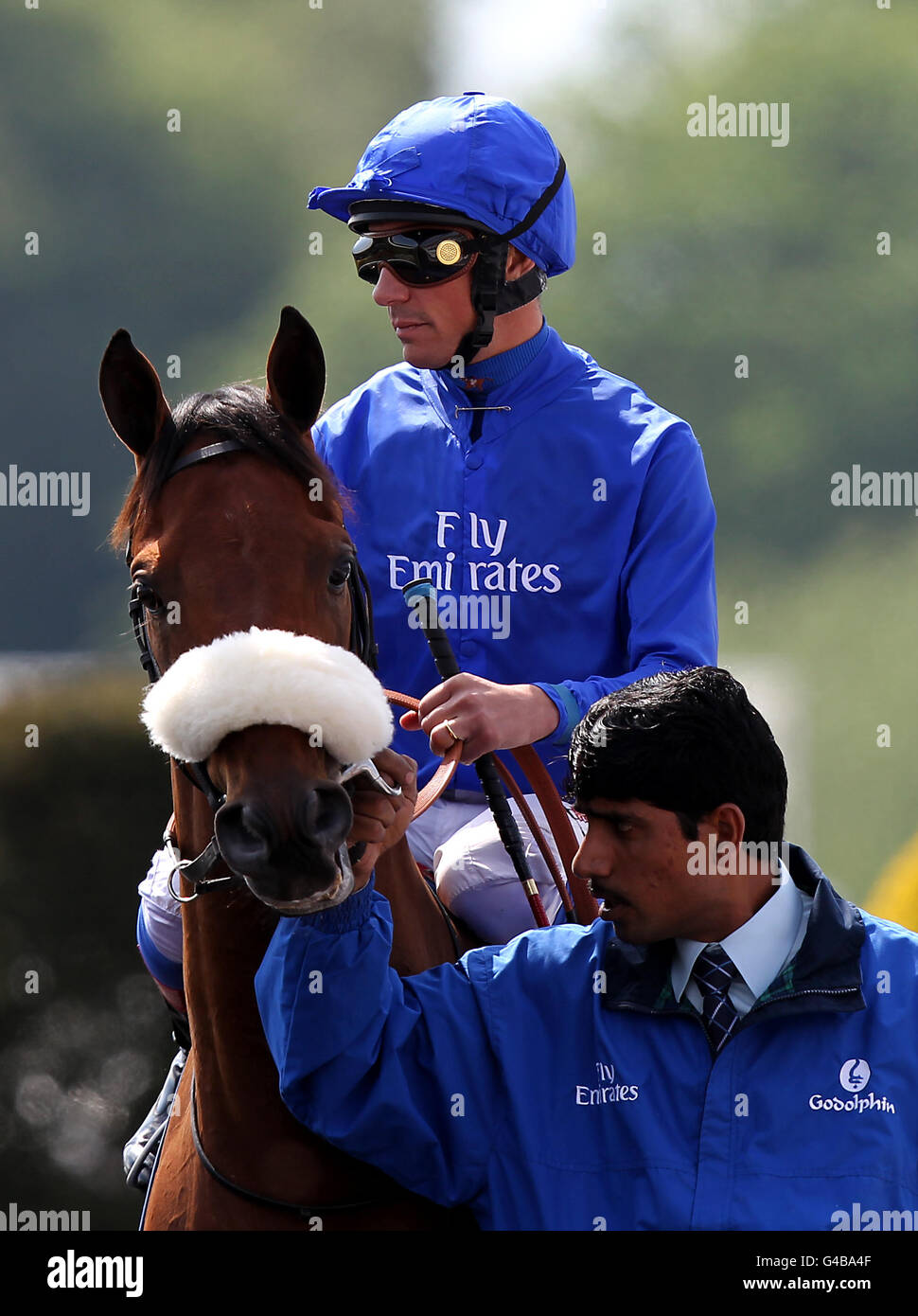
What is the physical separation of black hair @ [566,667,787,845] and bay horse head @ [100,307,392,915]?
345mm

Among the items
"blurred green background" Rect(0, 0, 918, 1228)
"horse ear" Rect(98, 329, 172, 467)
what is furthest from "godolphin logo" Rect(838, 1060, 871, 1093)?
"blurred green background" Rect(0, 0, 918, 1228)

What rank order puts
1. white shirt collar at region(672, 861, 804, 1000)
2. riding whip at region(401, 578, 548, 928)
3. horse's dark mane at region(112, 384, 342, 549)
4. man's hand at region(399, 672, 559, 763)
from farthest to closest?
riding whip at region(401, 578, 548, 928) < man's hand at region(399, 672, 559, 763) < horse's dark mane at region(112, 384, 342, 549) < white shirt collar at region(672, 861, 804, 1000)

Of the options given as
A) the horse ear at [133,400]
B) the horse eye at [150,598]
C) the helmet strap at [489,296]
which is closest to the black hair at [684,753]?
the horse eye at [150,598]

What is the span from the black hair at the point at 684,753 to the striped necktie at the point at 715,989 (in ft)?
0.55

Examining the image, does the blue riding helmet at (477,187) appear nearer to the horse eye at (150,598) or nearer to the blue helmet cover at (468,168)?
the blue helmet cover at (468,168)

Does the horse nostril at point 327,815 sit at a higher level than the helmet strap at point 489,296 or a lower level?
lower

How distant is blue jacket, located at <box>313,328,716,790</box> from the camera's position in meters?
2.89

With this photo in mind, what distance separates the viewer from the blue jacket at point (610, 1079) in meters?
2.09

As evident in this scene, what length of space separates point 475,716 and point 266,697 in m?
0.55

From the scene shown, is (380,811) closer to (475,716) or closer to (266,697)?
(266,697)

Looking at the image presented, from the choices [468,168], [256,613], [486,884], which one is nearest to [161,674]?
[256,613]

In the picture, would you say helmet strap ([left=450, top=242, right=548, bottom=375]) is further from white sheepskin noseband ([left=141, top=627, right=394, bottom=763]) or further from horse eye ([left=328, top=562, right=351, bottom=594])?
white sheepskin noseband ([left=141, top=627, right=394, bottom=763])

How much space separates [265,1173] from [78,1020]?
3.49m

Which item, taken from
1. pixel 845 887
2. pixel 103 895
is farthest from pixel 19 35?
pixel 103 895
